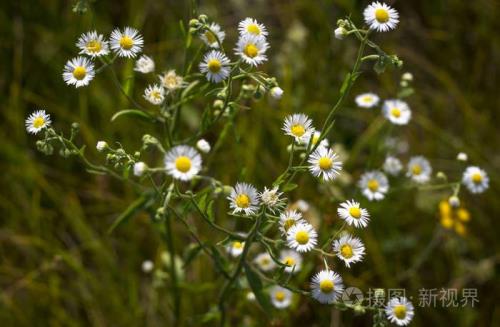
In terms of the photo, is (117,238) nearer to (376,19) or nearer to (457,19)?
(376,19)

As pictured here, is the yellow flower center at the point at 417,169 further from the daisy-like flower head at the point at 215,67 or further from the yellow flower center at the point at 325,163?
the daisy-like flower head at the point at 215,67

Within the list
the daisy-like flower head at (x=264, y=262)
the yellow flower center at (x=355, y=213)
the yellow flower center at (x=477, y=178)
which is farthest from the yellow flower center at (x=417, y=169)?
the yellow flower center at (x=355, y=213)

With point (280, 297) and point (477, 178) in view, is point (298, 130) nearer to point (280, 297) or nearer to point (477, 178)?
point (280, 297)

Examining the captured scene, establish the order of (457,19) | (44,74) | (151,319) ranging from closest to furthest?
(151,319), (44,74), (457,19)

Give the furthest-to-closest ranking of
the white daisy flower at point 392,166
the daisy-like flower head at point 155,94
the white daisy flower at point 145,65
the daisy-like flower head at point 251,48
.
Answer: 1. the white daisy flower at point 392,166
2. the white daisy flower at point 145,65
3. the daisy-like flower head at point 155,94
4. the daisy-like flower head at point 251,48

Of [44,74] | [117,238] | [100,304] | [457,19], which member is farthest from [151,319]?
[457,19]
